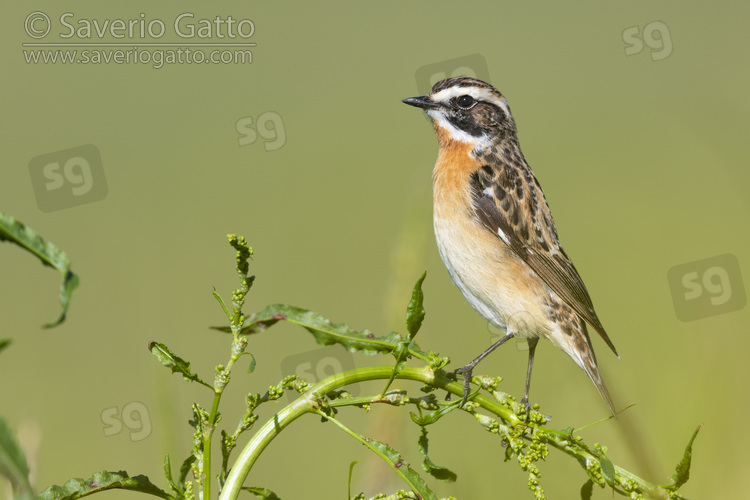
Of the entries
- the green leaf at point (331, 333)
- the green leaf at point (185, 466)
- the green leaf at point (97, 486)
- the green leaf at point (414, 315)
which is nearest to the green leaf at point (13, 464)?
the green leaf at point (97, 486)

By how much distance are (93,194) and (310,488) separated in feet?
9.81

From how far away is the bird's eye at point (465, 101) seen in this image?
4.43m

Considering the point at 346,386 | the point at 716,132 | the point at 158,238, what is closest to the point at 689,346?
the point at 716,132

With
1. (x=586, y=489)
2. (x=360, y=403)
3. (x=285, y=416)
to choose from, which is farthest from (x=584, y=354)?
(x=285, y=416)

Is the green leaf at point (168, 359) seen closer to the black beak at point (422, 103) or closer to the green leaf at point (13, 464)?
the green leaf at point (13, 464)

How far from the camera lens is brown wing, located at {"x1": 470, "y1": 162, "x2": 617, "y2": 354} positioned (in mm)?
4020

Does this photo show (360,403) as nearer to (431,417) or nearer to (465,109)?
(431,417)

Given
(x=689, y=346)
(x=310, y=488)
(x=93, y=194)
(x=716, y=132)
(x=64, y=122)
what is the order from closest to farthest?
(x=716, y=132) → (x=689, y=346) → (x=310, y=488) → (x=93, y=194) → (x=64, y=122)

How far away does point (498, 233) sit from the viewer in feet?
13.5

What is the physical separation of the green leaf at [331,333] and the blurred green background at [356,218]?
628mm

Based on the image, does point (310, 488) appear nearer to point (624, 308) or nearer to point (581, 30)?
point (624, 308)

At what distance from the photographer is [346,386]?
5.49 ft

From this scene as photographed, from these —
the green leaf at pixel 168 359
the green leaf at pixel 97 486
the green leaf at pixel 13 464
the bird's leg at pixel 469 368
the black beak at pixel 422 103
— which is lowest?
the bird's leg at pixel 469 368

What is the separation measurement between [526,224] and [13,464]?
133 inches
